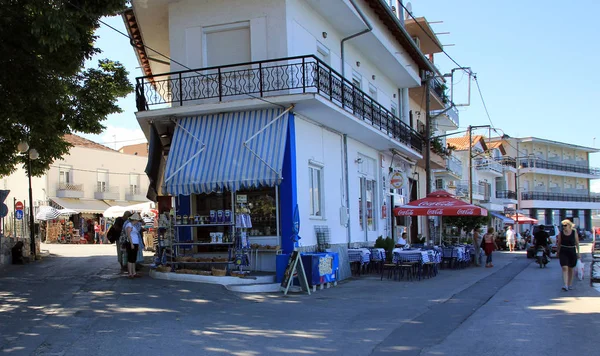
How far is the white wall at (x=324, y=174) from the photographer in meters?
15.4

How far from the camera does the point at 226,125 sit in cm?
1502

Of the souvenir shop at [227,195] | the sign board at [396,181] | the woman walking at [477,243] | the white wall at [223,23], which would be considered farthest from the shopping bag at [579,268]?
the white wall at [223,23]

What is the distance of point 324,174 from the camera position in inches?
667

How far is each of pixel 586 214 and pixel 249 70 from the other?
70.5 meters

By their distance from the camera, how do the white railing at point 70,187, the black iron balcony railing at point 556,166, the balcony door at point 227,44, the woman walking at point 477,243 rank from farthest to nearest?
1. the black iron balcony railing at point 556,166
2. the white railing at point 70,187
3. the woman walking at point 477,243
4. the balcony door at point 227,44

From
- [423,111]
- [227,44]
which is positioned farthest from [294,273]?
[423,111]

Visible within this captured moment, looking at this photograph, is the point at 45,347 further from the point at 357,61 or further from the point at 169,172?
the point at 357,61

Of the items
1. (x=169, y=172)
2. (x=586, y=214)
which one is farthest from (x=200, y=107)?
(x=586, y=214)

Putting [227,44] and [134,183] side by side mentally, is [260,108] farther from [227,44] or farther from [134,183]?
[134,183]

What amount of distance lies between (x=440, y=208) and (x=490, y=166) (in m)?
40.9

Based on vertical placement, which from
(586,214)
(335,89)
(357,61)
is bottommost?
(586,214)

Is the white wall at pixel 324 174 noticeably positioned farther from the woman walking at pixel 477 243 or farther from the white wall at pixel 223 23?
the woman walking at pixel 477 243

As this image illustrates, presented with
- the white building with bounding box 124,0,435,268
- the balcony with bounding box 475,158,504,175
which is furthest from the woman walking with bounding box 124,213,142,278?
the balcony with bounding box 475,158,504,175

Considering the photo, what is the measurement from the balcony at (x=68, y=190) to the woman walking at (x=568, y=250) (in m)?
39.8
